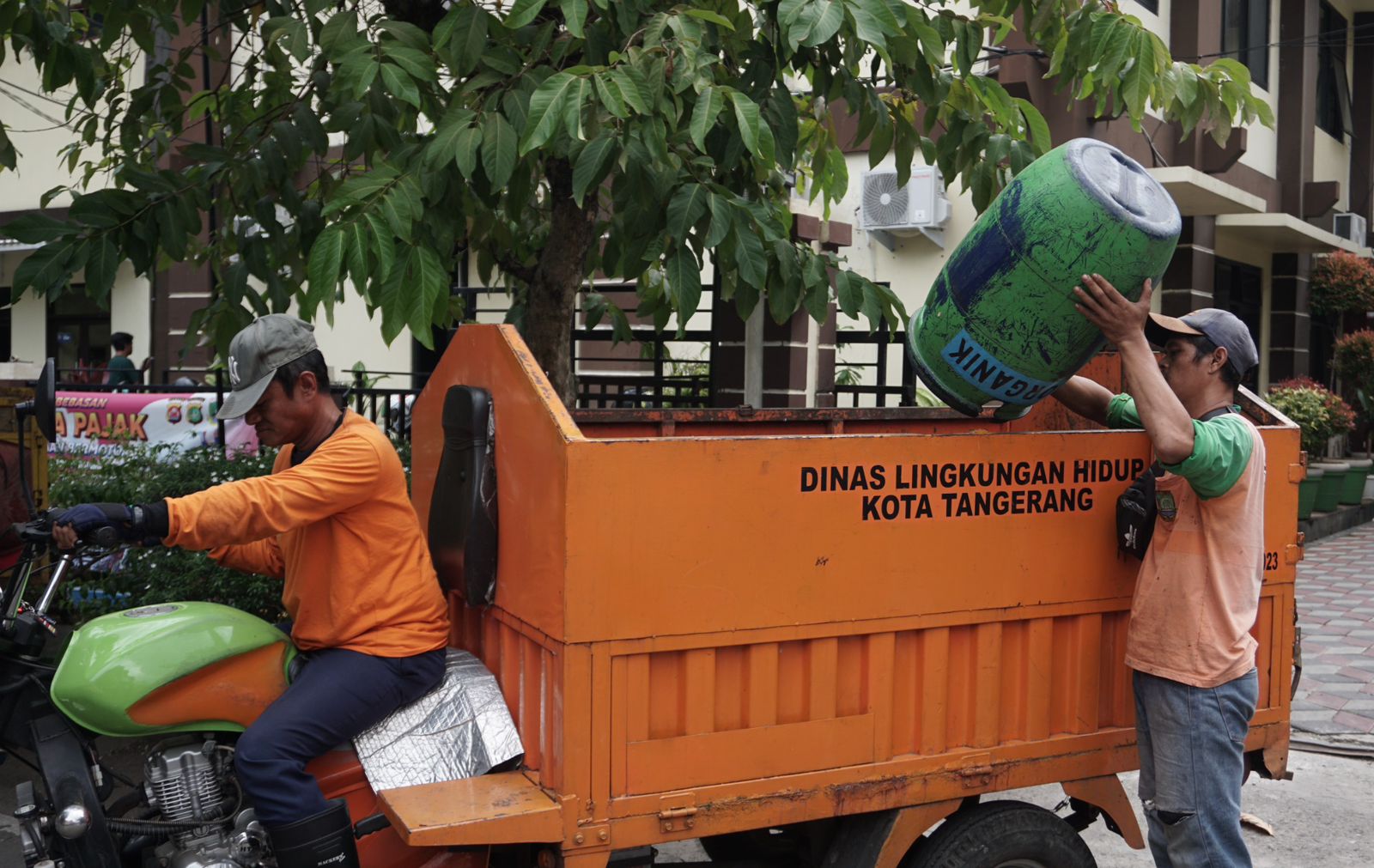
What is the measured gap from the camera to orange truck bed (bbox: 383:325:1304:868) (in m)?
2.85

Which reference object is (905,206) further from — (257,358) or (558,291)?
(257,358)

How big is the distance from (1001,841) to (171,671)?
85.0 inches

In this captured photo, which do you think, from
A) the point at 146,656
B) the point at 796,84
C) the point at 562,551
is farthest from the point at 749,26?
the point at 796,84

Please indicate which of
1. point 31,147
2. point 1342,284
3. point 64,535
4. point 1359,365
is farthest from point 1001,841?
point 31,147

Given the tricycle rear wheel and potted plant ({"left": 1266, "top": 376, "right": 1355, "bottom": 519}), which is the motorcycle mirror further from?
potted plant ({"left": 1266, "top": 376, "right": 1355, "bottom": 519})

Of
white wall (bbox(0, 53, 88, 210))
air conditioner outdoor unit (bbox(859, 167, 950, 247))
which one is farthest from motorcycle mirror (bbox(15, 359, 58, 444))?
white wall (bbox(0, 53, 88, 210))

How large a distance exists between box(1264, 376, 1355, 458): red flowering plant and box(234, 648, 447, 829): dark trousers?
11.8m

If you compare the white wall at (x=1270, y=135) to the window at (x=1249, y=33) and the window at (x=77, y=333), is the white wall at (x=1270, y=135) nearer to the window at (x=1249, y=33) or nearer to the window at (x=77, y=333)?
the window at (x=1249, y=33)

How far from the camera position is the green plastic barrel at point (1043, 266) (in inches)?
126

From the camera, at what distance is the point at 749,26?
15.1 feet

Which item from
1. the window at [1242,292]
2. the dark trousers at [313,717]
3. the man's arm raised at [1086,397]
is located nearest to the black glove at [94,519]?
the dark trousers at [313,717]

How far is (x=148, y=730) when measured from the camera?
9.84 feet

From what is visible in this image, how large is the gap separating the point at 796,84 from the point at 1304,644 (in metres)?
5.27

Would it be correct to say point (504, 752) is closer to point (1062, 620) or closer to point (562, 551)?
point (562, 551)
